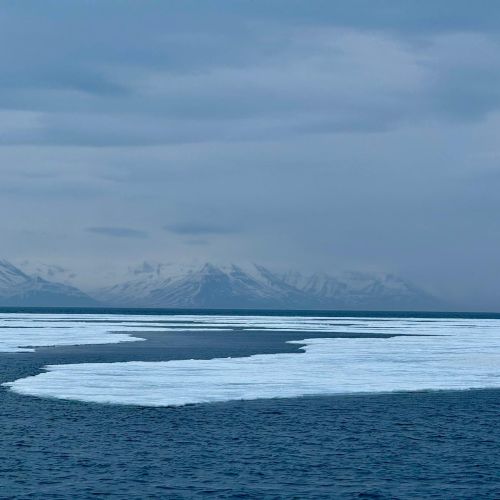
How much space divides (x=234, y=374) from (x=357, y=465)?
16380mm

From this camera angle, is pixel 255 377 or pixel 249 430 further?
pixel 255 377

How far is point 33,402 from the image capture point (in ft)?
87.2

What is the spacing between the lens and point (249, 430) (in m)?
22.3

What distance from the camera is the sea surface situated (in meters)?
16.9

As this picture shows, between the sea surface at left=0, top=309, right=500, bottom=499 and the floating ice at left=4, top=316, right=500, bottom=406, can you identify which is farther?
the floating ice at left=4, top=316, right=500, bottom=406

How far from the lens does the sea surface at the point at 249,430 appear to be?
16.9 m

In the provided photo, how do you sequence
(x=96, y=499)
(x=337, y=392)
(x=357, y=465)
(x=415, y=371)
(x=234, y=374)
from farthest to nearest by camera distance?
1. (x=415, y=371)
2. (x=234, y=374)
3. (x=337, y=392)
4. (x=357, y=465)
5. (x=96, y=499)

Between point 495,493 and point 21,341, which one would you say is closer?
point 495,493

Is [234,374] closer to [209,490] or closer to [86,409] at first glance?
[86,409]

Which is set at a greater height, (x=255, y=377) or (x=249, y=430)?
(x=255, y=377)

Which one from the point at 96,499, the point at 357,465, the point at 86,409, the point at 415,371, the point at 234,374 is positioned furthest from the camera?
the point at 415,371

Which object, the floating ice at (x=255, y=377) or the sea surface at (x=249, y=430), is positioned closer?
the sea surface at (x=249, y=430)

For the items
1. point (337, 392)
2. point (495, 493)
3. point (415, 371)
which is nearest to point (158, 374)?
point (337, 392)

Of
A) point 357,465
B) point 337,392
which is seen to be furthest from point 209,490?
point 337,392
